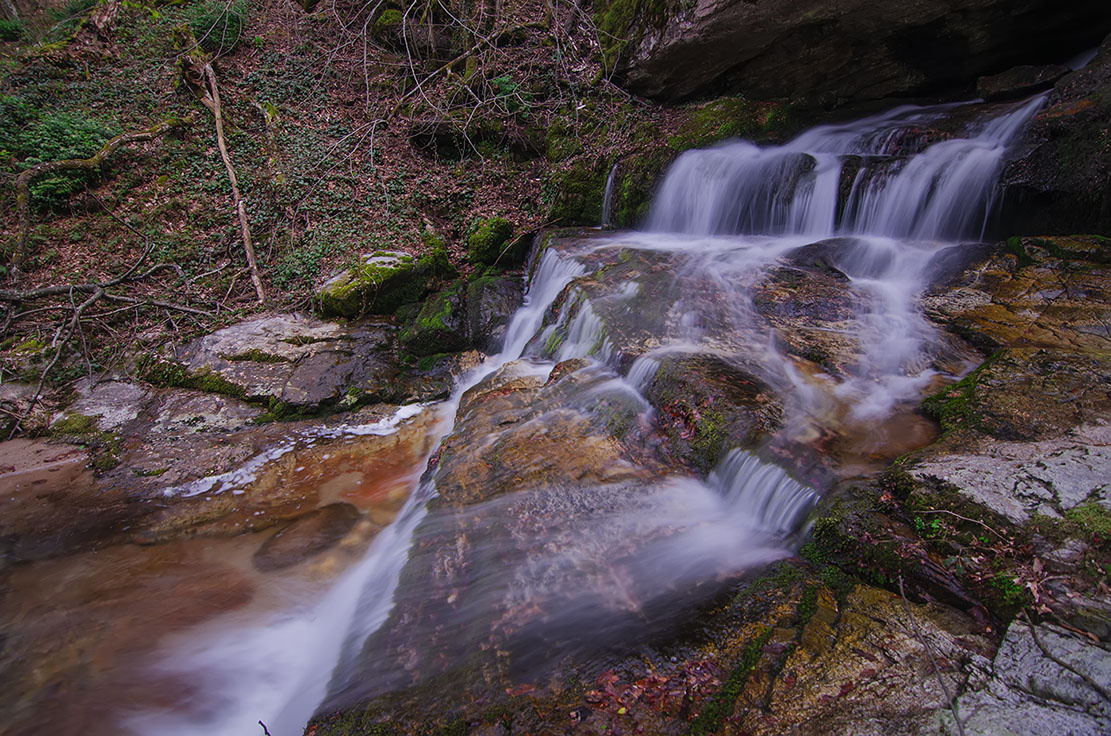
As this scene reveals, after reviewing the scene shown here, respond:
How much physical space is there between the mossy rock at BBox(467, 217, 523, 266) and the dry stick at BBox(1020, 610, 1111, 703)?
7.42 meters

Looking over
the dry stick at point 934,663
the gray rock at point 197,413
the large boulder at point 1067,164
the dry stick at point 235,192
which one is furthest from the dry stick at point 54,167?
the large boulder at point 1067,164

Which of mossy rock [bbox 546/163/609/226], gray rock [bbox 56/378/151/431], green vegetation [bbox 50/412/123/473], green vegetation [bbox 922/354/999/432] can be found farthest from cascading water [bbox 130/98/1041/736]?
gray rock [bbox 56/378/151/431]

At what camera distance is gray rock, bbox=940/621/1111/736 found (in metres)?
1.50

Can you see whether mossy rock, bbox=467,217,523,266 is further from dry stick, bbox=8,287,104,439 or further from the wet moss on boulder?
dry stick, bbox=8,287,104,439

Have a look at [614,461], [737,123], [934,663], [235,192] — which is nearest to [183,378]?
[235,192]

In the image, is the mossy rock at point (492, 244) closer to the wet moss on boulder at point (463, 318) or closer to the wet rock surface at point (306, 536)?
the wet moss on boulder at point (463, 318)

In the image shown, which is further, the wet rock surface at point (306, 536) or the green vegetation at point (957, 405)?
the wet rock surface at point (306, 536)

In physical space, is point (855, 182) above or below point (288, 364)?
above

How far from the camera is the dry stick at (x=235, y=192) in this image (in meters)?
7.31

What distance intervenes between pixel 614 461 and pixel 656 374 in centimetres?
98

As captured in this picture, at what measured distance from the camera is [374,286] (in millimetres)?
6961

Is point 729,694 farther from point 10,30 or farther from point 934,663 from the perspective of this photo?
point 10,30

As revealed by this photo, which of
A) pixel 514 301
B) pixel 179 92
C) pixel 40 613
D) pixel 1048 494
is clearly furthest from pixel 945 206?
pixel 179 92

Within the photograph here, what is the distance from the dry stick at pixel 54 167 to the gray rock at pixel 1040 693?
1082 cm
